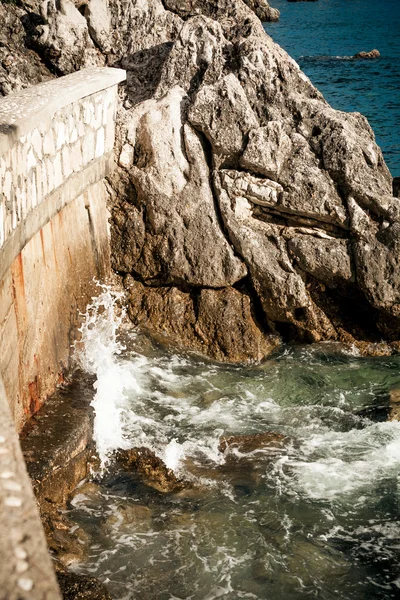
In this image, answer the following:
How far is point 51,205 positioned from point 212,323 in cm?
225

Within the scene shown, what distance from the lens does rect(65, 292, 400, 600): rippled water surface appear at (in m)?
4.66

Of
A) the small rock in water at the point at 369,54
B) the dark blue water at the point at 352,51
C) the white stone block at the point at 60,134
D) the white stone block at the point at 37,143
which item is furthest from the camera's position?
the small rock in water at the point at 369,54

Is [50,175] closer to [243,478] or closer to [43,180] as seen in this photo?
[43,180]

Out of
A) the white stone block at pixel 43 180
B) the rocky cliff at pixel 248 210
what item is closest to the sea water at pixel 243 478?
the rocky cliff at pixel 248 210

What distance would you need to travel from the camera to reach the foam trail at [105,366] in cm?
599

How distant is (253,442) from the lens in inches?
241

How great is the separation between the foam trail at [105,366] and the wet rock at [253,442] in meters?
0.80

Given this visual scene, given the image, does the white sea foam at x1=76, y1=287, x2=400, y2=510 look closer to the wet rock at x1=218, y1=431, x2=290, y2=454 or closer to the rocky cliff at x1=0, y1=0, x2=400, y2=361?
the wet rock at x1=218, y1=431, x2=290, y2=454

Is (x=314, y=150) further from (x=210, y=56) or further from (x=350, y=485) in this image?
(x=350, y=485)

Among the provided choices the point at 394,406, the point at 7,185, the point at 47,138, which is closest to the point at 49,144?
the point at 47,138

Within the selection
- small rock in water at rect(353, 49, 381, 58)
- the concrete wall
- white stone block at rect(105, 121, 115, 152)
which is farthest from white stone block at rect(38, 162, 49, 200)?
small rock in water at rect(353, 49, 381, 58)

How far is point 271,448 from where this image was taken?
6066 millimetres

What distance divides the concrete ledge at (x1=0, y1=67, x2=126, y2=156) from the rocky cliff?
0.76 meters

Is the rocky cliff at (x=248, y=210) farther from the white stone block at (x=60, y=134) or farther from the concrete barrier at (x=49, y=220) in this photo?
the white stone block at (x=60, y=134)
